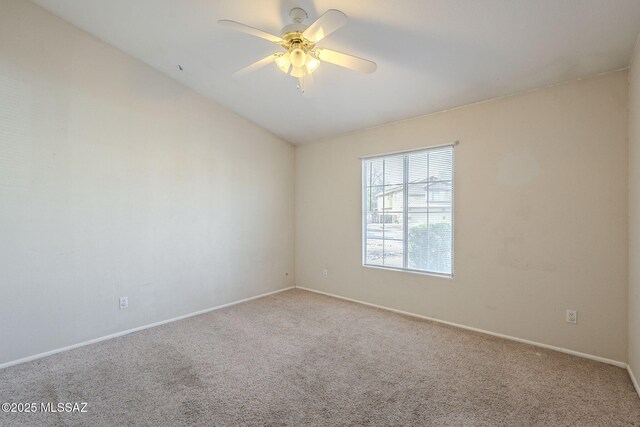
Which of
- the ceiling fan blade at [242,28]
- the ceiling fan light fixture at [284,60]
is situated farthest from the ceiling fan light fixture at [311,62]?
the ceiling fan blade at [242,28]

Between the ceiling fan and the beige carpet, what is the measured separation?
7.38ft

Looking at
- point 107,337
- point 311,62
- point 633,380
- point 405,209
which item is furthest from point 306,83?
point 633,380

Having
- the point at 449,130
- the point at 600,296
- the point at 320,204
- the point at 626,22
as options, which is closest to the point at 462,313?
the point at 600,296

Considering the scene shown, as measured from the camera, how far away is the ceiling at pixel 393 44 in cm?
203

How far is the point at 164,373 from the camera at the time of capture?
92.0 inches

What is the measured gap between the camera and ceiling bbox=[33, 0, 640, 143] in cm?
203

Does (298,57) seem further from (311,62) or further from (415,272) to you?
(415,272)

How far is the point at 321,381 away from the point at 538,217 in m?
2.38

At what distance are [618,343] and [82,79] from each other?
17.1ft

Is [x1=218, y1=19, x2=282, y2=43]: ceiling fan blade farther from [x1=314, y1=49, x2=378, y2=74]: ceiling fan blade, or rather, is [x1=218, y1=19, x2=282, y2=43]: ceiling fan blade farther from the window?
the window

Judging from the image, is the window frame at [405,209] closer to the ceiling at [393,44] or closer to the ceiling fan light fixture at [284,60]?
the ceiling at [393,44]

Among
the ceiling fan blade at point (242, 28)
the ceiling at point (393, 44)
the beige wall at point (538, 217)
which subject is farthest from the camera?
the beige wall at point (538, 217)

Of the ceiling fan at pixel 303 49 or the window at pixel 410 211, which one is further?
the window at pixel 410 211

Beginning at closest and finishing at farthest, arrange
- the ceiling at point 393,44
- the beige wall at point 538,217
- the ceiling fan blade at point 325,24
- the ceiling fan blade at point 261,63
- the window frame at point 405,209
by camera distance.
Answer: the ceiling fan blade at point 325,24 → the ceiling at point 393,44 → the ceiling fan blade at point 261,63 → the beige wall at point 538,217 → the window frame at point 405,209
